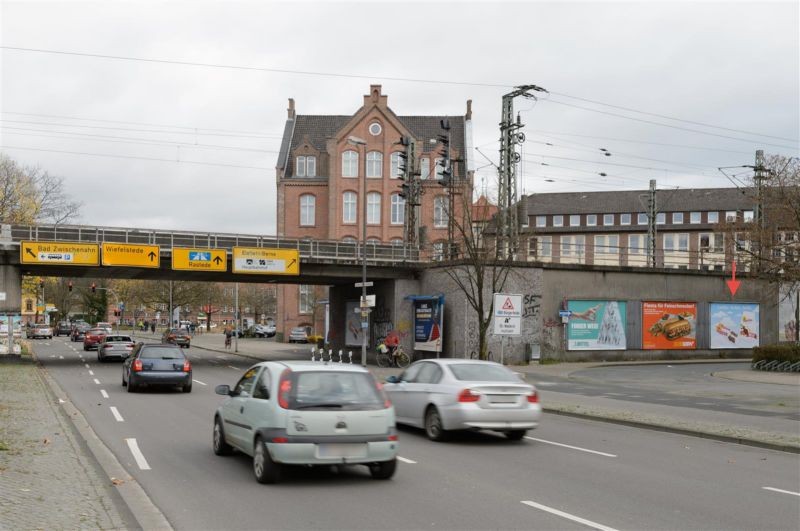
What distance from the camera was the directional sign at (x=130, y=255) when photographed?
122 ft

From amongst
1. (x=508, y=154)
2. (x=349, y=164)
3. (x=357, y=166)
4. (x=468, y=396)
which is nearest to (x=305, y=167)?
(x=349, y=164)

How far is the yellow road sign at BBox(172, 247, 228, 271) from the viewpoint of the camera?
38250 mm

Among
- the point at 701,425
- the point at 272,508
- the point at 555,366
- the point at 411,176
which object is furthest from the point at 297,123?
the point at 272,508

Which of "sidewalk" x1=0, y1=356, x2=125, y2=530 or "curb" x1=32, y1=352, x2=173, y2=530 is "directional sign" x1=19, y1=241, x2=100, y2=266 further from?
"curb" x1=32, y1=352, x2=173, y2=530

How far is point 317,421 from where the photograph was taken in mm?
9180

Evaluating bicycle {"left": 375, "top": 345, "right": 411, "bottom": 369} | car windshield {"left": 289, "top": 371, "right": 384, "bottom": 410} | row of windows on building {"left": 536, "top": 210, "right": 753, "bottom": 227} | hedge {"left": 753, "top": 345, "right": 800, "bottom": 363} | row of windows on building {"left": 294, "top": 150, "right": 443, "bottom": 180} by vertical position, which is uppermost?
row of windows on building {"left": 294, "top": 150, "right": 443, "bottom": 180}

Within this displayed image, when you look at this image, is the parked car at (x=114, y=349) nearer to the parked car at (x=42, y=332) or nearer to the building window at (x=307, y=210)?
the building window at (x=307, y=210)

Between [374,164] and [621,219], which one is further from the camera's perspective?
[621,219]

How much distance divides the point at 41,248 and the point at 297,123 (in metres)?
46.9

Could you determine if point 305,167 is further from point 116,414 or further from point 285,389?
point 285,389

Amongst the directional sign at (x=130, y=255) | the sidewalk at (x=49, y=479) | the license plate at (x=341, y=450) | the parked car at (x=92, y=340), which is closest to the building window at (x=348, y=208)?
the parked car at (x=92, y=340)

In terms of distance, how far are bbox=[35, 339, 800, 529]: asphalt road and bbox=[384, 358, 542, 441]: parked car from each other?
34 centimetres

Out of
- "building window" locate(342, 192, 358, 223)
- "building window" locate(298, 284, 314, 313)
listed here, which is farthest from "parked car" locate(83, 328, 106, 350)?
"building window" locate(342, 192, 358, 223)

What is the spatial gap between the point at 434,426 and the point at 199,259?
27151 mm
